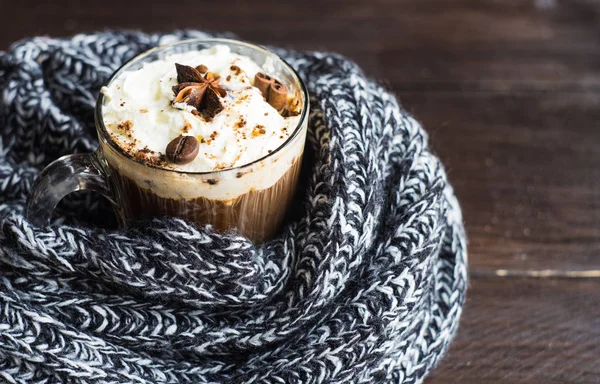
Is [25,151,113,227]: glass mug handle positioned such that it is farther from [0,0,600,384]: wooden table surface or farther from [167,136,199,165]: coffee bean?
[0,0,600,384]: wooden table surface

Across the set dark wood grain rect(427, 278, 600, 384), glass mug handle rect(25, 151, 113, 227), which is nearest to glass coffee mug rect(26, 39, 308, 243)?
glass mug handle rect(25, 151, 113, 227)

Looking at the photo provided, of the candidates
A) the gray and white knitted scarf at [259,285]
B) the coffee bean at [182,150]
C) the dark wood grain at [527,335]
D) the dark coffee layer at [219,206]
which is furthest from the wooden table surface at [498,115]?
the coffee bean at [182,150]

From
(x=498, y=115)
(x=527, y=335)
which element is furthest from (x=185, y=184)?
(x=498, y=115)

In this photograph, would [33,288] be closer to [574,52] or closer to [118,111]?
[118,111]

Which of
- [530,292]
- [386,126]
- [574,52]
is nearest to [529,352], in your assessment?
[530,292]

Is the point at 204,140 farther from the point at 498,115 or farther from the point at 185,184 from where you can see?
the point at 498,115

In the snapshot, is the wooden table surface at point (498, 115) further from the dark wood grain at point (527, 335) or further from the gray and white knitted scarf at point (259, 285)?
the gray and white knitted scarf at point (259, 285)

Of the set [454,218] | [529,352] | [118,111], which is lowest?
[529,352]

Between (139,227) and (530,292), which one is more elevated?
(139,227)
